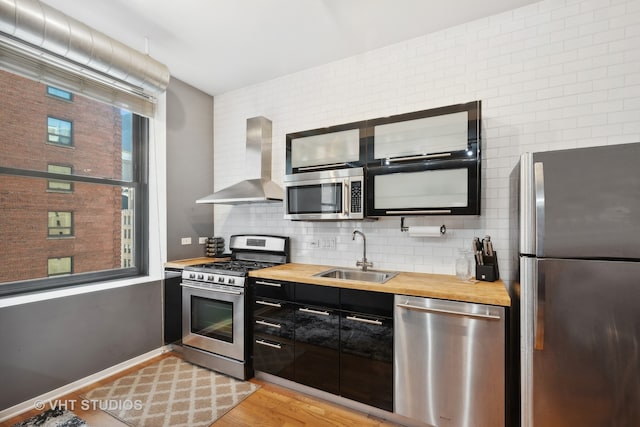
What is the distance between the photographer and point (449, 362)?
185 centimetres

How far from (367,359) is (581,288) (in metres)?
1.39

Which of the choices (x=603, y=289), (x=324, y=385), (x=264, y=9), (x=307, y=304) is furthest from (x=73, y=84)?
(x=603, y=289)

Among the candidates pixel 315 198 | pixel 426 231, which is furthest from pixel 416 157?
pixel 315 198

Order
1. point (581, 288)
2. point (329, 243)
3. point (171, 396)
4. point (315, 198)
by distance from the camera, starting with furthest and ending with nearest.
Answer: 1. point (329, 243)
2. point (315, 198)
3. point (171, 396)
4. point (581, 288)

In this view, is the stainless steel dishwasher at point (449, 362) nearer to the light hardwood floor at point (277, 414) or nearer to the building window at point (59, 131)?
the light hardwood floor at point (277, 414)

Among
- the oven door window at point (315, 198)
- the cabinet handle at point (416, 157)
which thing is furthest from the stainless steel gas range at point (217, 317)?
the cabinet handle at point (416, 157)

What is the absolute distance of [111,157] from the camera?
3061mm

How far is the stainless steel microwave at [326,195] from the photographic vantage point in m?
2.52

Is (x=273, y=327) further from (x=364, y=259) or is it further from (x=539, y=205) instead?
(x=539, y=205)

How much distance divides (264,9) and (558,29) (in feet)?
7.45

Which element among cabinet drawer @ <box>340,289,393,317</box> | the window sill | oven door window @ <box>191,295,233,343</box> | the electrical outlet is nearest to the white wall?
the electrical outlet

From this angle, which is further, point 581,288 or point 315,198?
point 315,198

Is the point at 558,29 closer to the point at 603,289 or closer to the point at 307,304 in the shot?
the point at 603,289

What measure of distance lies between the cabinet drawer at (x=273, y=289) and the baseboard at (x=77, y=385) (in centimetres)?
153
